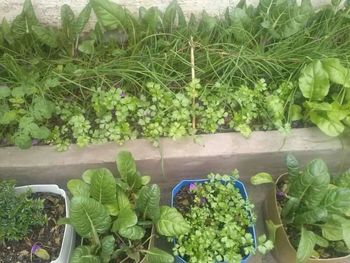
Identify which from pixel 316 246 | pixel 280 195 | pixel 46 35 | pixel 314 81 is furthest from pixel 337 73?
pixel 46 35

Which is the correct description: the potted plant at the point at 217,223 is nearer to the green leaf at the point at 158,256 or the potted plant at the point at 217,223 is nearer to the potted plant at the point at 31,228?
the green leaf at the point at 158,256

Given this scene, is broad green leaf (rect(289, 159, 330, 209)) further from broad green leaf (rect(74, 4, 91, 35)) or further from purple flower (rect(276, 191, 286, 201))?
broad green leaf (rect(74, 4, 91, 35))

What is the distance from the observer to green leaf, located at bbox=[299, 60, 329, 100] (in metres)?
1.82

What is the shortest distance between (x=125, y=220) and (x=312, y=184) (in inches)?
29.1

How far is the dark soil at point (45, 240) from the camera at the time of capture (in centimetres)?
166

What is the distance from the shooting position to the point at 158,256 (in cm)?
154

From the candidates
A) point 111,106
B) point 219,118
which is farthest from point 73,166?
point 219,118

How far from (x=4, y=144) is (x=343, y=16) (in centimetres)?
177

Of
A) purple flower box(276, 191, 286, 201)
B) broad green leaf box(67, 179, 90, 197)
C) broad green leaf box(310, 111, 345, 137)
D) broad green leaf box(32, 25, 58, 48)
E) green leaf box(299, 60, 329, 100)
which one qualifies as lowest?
purple flower box(276, 191, 286, 201)

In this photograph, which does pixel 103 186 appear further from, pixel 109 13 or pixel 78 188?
pixel 109 13

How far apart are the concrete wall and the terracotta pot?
95cm

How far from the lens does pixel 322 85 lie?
6.03 feet

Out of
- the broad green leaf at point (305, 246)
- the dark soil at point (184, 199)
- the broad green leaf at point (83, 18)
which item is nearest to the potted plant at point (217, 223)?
the dark soil at point (184, 199)

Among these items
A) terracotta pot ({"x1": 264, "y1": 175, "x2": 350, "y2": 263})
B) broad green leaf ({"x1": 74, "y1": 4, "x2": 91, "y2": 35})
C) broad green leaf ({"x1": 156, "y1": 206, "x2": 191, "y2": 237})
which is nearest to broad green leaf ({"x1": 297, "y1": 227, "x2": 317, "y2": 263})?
terracotta pot ({"x1": 264, "y1": 175, "x2": 350, "y2": 263})
